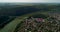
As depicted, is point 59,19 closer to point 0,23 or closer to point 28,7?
point 28,7

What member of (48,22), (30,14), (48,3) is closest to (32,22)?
(30,14)

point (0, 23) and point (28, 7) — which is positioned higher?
point (28, 7)

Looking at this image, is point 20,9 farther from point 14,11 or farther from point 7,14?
point 7,14

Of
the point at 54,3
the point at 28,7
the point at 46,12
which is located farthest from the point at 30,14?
the point at 54,3

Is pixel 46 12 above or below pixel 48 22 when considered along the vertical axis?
above

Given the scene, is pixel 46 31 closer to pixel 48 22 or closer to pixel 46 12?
pixel 48 22

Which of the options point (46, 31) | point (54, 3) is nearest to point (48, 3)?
point (54, 3)

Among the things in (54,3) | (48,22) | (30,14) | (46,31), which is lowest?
(46,31)
